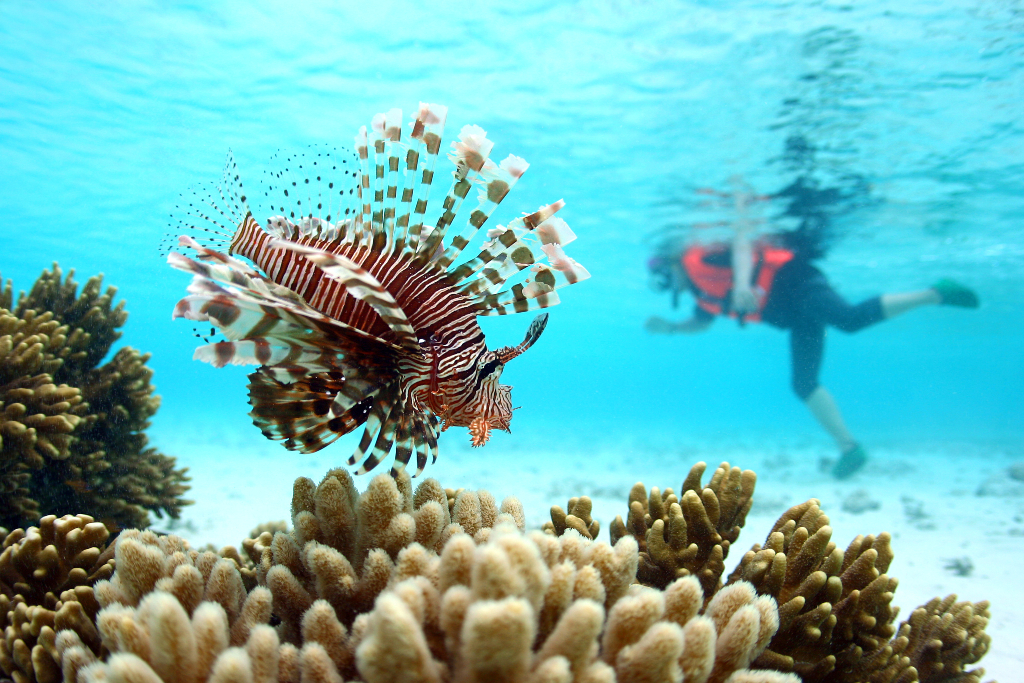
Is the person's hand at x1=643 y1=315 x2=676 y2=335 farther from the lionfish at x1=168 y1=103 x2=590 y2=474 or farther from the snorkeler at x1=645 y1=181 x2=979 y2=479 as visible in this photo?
the lionfish at x1=168 y1=103 x2=590 y2=474

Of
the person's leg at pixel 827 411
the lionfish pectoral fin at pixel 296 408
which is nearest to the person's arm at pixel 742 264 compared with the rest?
the person's leg at pixel 827 411

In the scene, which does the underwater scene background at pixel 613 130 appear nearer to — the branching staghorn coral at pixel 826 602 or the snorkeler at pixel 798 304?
the snorkeler at pixel 798 304

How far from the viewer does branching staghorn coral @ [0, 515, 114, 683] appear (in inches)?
83.8

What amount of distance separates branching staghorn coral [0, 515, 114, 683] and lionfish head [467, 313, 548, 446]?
1.60 meters

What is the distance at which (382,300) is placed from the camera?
6.42ft

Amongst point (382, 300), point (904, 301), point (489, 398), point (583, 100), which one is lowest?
point (489, 398)

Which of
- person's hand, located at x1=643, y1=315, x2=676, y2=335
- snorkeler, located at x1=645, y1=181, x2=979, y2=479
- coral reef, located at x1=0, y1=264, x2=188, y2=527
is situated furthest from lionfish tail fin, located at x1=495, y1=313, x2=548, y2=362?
person's hand, located at x1=643, y1=315, x2=676, y2=335

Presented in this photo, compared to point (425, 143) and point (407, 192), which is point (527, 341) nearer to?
point (407, 192)

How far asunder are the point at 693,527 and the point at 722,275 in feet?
66.6

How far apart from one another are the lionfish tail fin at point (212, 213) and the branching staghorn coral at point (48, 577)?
1450mm

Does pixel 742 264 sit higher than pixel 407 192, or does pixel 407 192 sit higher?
pixel 742 264

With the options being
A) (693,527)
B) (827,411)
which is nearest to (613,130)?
(827,411)

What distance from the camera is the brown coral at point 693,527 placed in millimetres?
2514

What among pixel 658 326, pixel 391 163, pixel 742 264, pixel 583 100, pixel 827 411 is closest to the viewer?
pixel 391 163
